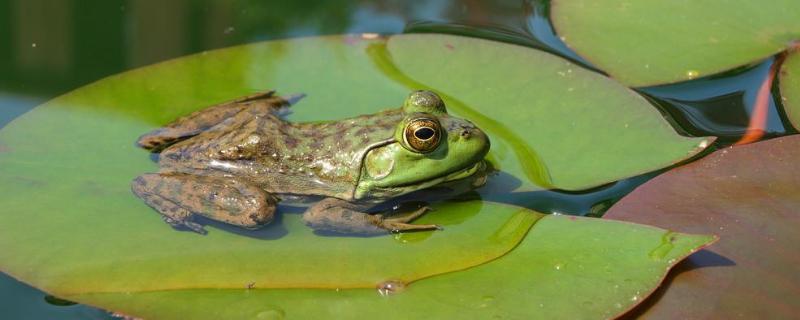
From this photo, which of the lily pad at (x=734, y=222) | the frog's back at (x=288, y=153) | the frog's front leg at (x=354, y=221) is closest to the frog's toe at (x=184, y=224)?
the frog's back at (x=288, y=153)

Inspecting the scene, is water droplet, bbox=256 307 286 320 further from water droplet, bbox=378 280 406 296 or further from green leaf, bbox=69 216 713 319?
water droplet, bbox=378 280 406 296

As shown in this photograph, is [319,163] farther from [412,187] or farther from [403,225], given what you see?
[403,225]

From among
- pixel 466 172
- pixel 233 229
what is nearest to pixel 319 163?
pixel 233 229

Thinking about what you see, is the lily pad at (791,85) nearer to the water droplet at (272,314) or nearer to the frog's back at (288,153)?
the frog's back at (288,153)

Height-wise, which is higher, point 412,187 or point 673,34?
point 673,34

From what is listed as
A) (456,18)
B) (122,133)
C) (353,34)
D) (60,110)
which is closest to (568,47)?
(456,18)
